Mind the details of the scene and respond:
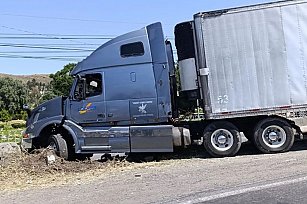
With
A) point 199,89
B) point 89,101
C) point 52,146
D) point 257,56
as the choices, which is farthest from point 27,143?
point 257,56

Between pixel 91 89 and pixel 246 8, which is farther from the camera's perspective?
pixel 91 89

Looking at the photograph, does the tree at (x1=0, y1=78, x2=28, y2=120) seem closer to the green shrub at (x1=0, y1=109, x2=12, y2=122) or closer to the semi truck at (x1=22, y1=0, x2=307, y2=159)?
the green shrub at (x1=0, y1=109, x2=12, y2=122)

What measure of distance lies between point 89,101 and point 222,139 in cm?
377

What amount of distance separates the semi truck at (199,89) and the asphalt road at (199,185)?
0.96 meters

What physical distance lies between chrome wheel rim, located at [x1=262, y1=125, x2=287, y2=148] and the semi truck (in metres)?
0.03

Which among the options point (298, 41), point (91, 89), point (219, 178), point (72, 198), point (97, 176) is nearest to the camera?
point (72, 198)

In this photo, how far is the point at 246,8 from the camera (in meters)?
11.8

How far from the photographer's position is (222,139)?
12.3m

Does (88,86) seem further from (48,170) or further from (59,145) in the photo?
(48,170)

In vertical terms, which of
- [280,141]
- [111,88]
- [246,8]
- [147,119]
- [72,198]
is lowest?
[72,198]

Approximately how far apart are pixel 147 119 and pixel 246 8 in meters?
3.87

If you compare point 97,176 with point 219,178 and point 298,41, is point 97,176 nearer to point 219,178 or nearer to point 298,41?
point 219,178

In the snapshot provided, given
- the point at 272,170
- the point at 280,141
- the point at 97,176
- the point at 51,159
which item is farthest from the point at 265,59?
the point at 51,159

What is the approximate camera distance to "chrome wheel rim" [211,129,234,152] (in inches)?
482
